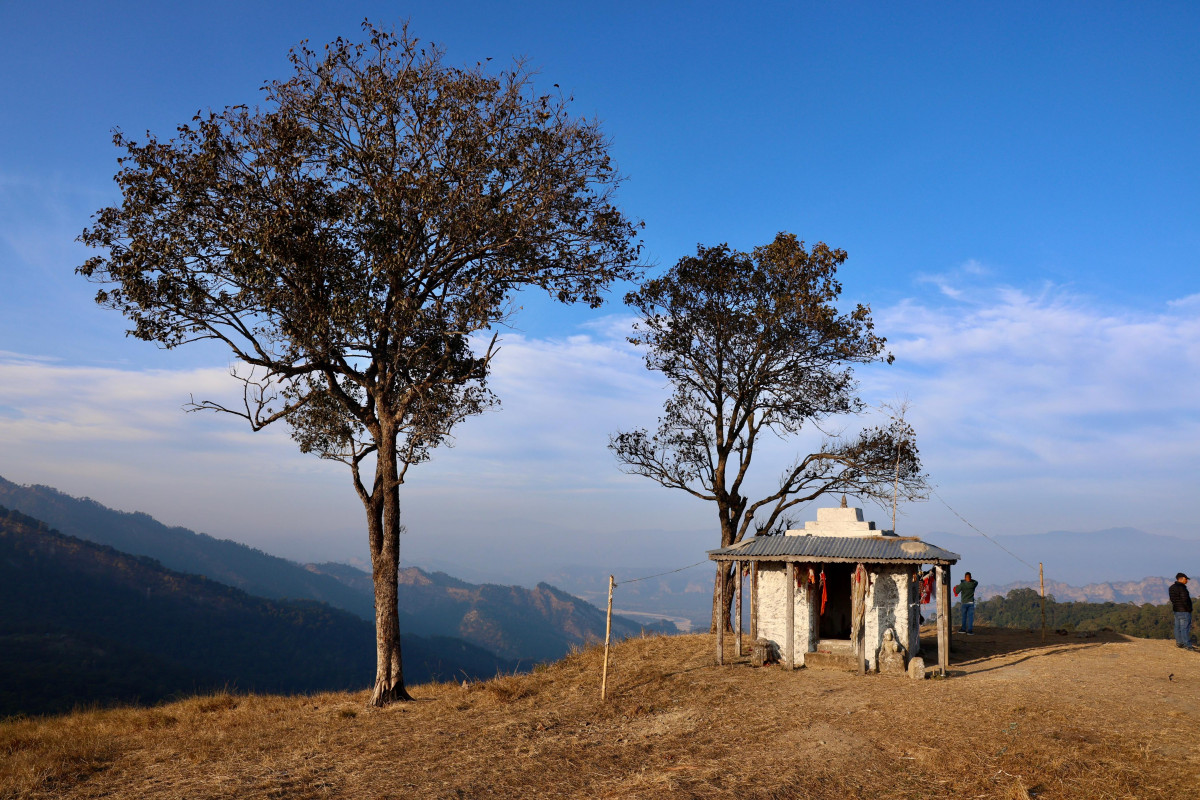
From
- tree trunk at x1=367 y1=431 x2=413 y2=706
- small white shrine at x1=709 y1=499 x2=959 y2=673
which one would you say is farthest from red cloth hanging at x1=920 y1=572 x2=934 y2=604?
tree trunk at x1=367 y1=431 x2=413 y2=706

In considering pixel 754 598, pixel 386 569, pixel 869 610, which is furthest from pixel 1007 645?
pixel 386 569

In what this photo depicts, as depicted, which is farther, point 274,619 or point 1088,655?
point 274,619

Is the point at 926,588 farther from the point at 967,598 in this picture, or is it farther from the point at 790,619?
the point at 967,598

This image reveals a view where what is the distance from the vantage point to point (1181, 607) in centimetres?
2138

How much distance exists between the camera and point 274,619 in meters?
109

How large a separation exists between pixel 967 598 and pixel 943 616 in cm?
937

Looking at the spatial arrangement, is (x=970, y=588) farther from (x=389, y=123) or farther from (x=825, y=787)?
(x=389, y=123)

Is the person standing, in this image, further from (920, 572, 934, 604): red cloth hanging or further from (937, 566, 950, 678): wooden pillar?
(937, 566, 950, 678): wooden pillar

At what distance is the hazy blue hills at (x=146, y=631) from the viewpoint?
67.8 meters

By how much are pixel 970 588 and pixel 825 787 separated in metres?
18.8

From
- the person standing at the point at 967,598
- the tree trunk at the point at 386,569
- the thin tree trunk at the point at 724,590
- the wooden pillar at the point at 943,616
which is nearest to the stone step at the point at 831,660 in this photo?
the wooden pillar at the point at 943,616

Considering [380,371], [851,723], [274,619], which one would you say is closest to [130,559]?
[274,619]

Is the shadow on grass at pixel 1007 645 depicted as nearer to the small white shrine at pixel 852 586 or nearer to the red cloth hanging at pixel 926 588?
the red cloth hanging at pixel 926 588

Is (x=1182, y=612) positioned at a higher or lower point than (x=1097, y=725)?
higher
